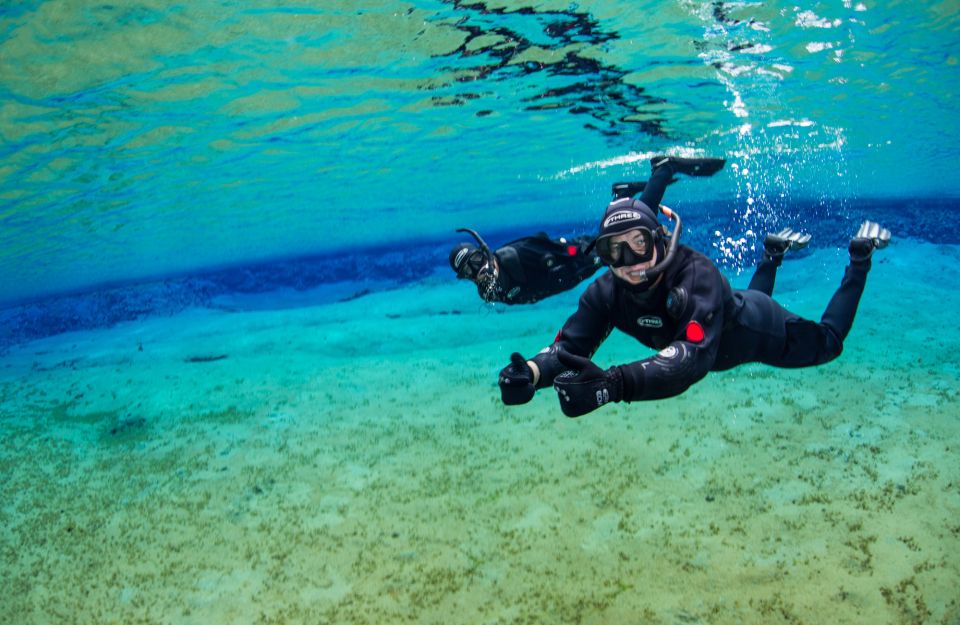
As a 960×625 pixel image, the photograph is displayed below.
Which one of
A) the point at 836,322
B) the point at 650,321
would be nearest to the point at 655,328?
the point at 650,321

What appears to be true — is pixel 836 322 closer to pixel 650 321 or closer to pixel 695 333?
pixel 650 321

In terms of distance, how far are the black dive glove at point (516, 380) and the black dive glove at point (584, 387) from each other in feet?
1.39

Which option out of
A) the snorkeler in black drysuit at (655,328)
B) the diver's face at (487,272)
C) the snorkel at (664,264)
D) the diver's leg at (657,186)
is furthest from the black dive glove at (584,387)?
the diver's leg at (657,186)

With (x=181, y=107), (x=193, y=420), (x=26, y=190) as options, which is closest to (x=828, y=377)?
(x=193, y=420)

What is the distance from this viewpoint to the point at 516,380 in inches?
162

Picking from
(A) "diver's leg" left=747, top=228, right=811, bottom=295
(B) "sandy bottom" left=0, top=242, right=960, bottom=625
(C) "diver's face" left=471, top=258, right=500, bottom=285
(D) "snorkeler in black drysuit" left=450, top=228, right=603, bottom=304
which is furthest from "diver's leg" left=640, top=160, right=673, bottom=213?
(B) "sandy bottom" left=0, top=242, right=960, bottom=625

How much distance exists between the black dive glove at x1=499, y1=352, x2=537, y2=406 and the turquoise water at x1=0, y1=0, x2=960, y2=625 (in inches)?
74.1

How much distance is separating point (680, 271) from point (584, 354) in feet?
3.71

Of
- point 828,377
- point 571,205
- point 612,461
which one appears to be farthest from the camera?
point 571,205

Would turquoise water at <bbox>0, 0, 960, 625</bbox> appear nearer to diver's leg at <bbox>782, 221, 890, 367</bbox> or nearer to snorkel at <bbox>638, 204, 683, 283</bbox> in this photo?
diver's leg at <bbox>782, 221, 890, 367</bbox>

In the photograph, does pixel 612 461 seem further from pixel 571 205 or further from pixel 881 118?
pixel 571 205

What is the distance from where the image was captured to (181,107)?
12727mm

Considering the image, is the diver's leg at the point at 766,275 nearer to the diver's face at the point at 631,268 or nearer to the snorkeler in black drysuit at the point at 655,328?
the snorkeler in black drysuit at the point at 655,328

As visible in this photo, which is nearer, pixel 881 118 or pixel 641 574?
pixel 641 574
